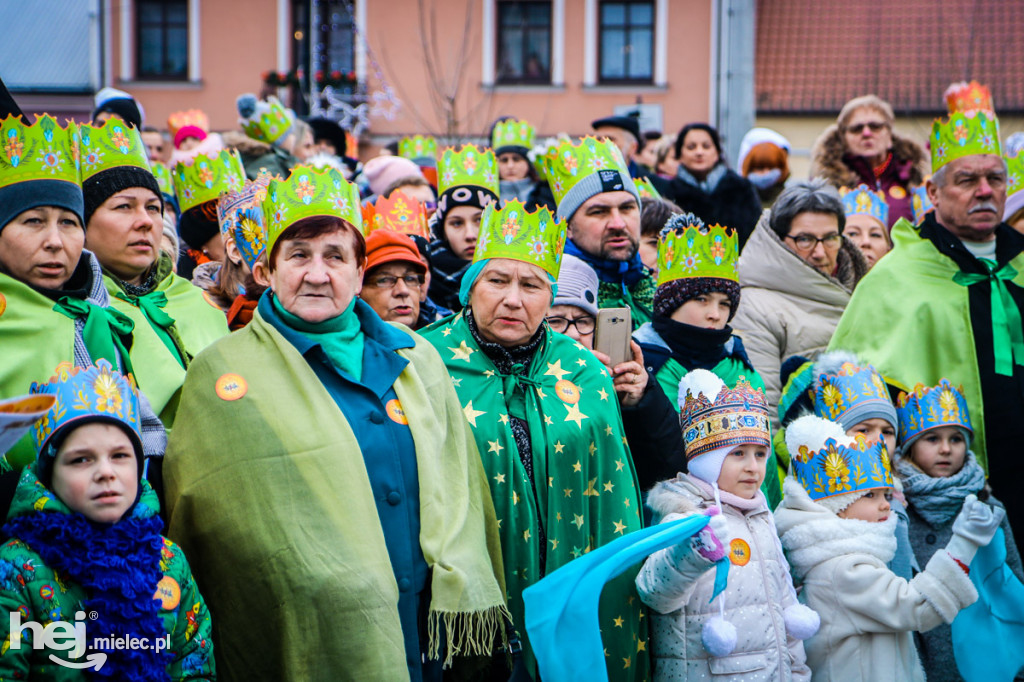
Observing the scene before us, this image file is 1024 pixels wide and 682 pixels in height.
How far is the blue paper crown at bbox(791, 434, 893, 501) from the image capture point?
527 centimetres

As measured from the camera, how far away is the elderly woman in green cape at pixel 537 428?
463 cm

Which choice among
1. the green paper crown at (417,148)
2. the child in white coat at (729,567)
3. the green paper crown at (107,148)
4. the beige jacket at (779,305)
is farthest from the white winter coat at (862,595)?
the green paper crown at (417,148)

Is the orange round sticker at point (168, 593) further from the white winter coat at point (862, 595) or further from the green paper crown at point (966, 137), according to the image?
the green paper crown at point (966, 137)

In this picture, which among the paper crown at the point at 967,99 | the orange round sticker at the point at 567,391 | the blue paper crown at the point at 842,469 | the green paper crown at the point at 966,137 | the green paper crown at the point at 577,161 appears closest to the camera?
the orange round sticker at the point at 567,391

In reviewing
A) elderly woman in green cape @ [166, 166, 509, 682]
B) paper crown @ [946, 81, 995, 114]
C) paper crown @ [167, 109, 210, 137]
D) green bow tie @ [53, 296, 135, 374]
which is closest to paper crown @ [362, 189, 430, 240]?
elderly woman in green cape @ [166, 166, 509, 682]

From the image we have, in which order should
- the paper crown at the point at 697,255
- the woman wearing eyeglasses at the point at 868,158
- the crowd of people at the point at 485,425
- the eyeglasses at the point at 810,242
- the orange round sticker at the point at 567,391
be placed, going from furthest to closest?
1. the woman wearing eyeglasses at the point at 868,158
2. the eyeglasses at the point at 810,242
3. the paper crown at the point at 697,255
4. the orange round sticker at the point at 567,391
5. the crowd of people at the point at 485,425

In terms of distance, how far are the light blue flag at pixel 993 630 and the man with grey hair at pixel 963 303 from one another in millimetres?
993

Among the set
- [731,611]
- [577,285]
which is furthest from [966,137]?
[731,611]

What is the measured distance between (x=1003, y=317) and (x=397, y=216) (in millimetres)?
3302

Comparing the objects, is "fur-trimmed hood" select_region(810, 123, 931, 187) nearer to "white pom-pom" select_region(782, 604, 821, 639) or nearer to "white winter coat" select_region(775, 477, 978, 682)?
"white winter coat" select_region(775, 477, 978, 682)

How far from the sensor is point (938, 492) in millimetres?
5781

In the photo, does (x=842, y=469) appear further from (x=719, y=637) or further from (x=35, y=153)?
(x=35, y=153)

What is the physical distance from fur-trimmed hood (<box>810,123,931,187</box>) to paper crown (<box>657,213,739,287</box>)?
3892mm

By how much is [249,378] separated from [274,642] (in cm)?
89
